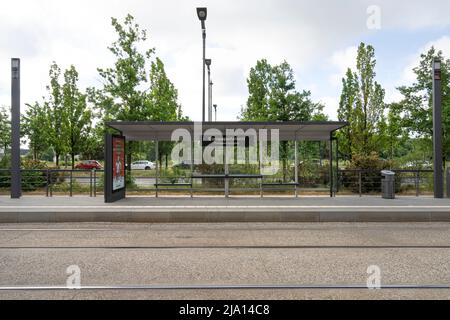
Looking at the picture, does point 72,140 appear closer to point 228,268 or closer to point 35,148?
point 35,148

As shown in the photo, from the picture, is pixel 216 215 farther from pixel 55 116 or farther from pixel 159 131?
pixel 55 116

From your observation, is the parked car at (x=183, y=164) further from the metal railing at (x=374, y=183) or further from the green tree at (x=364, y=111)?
the green tree at (x=364, y=111)

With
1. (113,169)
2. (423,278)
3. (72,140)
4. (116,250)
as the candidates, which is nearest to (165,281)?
(116,250)

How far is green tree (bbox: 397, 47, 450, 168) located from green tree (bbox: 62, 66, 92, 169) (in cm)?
2096

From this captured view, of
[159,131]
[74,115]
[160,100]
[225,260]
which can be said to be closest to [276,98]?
[160,100]

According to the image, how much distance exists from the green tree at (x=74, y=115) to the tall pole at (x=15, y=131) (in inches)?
482

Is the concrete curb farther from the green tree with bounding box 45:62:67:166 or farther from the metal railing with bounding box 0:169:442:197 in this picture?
the green tree with bounding box 45:62:67:166

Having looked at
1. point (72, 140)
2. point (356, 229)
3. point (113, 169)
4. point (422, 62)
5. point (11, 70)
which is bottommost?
point (356, 229)

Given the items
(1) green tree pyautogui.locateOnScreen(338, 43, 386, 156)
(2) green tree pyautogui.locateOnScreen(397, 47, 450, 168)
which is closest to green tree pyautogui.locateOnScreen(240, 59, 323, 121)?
(1) green tree pyautogui.locateOnScreen(338, 43, 386, 156)

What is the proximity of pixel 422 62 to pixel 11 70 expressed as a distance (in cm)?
1983

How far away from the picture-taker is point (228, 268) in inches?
191

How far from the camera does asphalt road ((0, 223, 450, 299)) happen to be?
12.9ft

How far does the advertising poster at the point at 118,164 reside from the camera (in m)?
11.5
